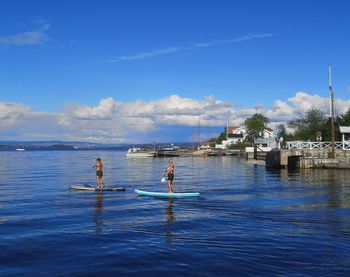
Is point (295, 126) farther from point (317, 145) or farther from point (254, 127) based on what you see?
point (317, 145)

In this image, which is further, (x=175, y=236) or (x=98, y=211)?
(x=98, y=211)

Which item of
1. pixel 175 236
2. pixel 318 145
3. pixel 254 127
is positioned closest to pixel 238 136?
pixel 254 127

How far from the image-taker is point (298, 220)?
18875mm

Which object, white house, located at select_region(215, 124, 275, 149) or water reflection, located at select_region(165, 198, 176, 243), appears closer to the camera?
water reflection, located at select_region(165, 198, 176, 243)

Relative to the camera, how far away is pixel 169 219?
19.2 metres

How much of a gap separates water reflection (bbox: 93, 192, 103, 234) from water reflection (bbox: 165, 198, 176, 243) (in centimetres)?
259

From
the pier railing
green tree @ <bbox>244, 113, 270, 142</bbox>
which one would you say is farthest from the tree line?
the pier railing

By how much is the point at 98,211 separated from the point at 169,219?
393 centimetres

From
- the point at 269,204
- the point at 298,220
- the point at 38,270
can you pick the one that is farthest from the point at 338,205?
the point at 38,270

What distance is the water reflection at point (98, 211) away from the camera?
17.3 metres

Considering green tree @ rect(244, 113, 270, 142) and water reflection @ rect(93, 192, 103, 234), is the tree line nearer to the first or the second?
green tree @ rect(244, 113, 270, 142)

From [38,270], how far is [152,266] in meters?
3.02

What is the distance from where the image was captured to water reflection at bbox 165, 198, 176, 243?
51.3ft

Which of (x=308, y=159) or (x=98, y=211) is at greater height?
(x=308, y=159)
